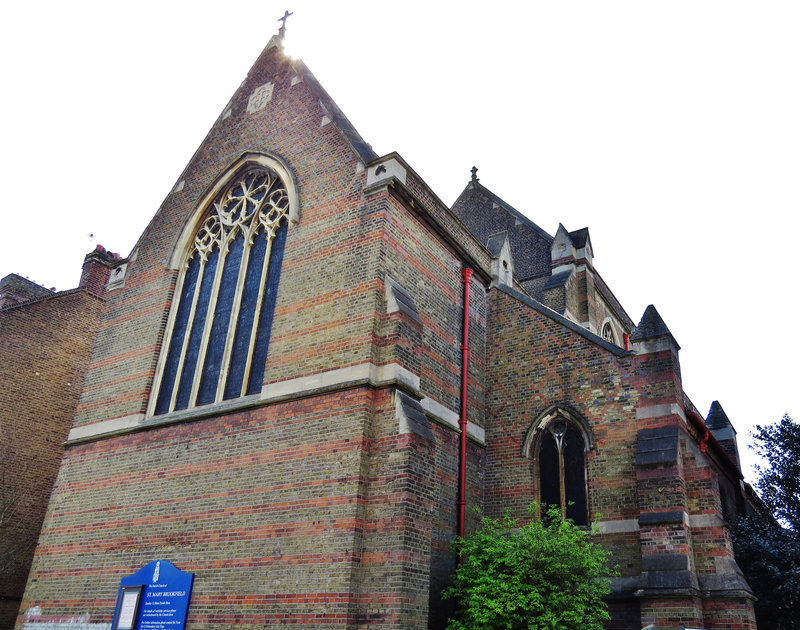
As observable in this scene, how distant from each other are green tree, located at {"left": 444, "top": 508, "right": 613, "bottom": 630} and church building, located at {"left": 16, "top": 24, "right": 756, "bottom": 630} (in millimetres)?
828

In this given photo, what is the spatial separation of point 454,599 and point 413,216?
7067 mm

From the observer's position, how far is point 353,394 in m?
11.0

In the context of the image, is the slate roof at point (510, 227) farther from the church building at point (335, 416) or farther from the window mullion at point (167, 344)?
the window mullion at point (167, 344)

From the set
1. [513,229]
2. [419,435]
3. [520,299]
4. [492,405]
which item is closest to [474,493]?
[492,405]

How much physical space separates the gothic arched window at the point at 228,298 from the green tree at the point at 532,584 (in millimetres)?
5164

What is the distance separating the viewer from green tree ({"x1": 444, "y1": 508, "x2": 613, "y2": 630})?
32.9 feet

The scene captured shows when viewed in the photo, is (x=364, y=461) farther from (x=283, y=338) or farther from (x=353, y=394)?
(x=283, y=338)


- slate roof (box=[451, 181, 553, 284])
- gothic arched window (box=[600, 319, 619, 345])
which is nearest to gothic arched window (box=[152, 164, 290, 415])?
slate roof (box=[451, 181, 553, 284])

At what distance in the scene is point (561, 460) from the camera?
1334 centimetres

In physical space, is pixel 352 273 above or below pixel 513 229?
below

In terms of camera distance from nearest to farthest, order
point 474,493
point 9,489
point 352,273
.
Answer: point 352,273, point 474,493, point 9,489

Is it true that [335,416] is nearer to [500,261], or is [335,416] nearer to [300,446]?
[300,446]

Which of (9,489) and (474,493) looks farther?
(9,489)

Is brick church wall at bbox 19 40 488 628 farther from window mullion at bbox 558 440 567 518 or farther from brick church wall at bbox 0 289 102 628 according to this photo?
brick church wall at bbox 0 289 102 628
